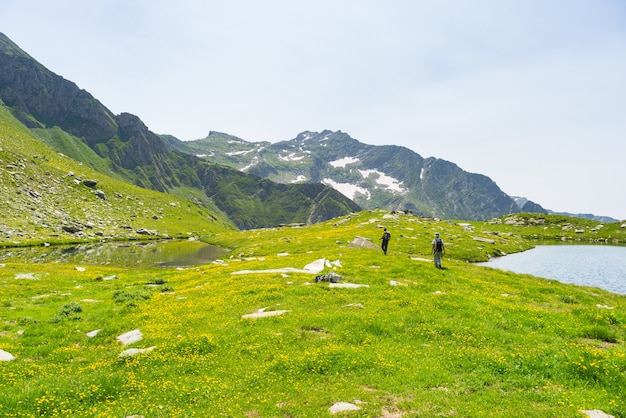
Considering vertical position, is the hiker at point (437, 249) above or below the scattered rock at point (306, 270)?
above

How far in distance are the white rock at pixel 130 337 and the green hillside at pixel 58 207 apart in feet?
322

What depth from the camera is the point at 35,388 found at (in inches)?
541

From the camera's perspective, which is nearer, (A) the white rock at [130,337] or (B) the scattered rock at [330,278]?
(A) the white rock at [130,337]

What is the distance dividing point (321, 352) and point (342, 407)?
4174 mm

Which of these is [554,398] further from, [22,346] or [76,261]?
[76,261]

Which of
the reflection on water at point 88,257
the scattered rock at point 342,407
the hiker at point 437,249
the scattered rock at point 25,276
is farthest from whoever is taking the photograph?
the reflection on water at point 88,257

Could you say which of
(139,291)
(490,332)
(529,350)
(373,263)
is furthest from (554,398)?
(139,291)

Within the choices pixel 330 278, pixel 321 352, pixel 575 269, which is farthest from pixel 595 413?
pixel 575 269

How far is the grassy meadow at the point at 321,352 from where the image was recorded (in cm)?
1271

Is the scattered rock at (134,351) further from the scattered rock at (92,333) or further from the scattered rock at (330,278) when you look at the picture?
the scattered rock at (330,278)

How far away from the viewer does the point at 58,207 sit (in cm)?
13462

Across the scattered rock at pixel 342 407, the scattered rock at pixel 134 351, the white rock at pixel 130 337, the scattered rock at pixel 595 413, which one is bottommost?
the white rock at pixel 130 337

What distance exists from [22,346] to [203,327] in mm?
9919

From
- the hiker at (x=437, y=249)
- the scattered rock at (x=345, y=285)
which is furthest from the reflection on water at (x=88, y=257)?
the hiker at (x=437, y=249)
